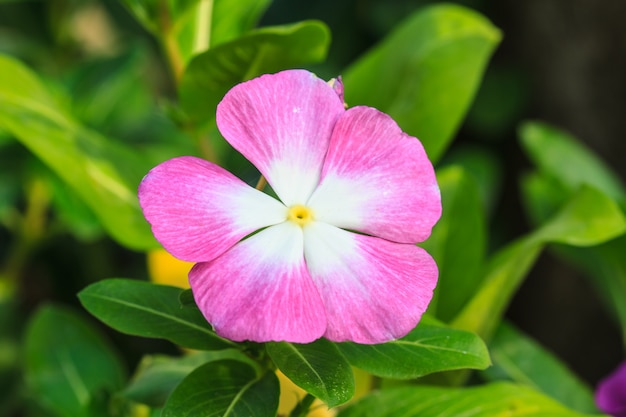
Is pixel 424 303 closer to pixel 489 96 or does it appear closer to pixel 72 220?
pixel 72 220

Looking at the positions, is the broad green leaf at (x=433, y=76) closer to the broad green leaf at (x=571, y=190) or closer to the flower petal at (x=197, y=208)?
the broad green leaf at (x=571, y=190)

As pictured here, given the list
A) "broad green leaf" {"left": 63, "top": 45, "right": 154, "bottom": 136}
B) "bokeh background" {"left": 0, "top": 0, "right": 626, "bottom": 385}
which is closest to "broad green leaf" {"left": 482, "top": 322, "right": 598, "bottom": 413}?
"bokeh background" {"left": 0, "top": 0, "right": 626, "bottom": 385}

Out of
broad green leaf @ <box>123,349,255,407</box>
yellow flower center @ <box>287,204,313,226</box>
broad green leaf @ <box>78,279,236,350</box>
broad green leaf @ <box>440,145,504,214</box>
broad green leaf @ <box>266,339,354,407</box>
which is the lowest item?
broad green leaf @ <box>440,145,504,214</box>

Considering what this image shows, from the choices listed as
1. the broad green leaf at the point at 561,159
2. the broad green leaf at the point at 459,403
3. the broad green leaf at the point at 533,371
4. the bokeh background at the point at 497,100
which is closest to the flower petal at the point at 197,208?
the broad green leaf at the point at 459,403

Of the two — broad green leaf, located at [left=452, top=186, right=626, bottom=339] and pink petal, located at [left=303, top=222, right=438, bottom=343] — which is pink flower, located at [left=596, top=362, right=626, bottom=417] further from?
pink petal, located at [left=303, top=222, right=438, bottom=343]

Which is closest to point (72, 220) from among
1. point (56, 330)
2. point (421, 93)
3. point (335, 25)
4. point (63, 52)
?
point (56, 330)

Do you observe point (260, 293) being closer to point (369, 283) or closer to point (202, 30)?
point (369, 283)

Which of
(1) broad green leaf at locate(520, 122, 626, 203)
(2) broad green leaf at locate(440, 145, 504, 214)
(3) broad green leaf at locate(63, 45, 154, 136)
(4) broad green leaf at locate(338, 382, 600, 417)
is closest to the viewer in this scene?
(4) broad green leaf at locate(338, 382, 600, 417)
